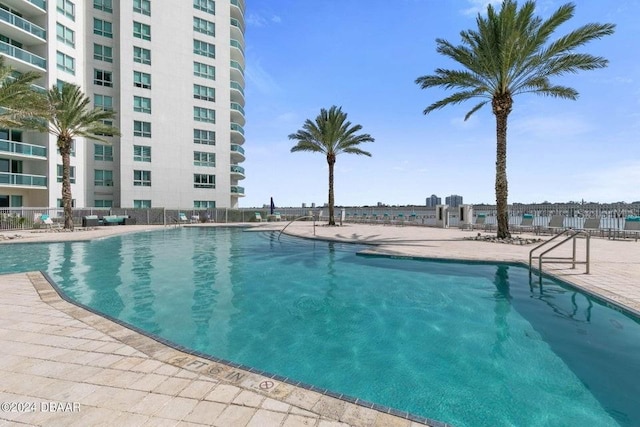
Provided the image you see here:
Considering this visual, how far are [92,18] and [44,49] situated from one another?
26.3ft

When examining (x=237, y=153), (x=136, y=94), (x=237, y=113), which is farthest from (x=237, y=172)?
(x=136, y=94)

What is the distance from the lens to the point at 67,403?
2928mm

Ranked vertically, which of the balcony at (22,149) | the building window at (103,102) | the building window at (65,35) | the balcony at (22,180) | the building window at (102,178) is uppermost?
the building window at (65,35)

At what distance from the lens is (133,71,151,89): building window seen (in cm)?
3603

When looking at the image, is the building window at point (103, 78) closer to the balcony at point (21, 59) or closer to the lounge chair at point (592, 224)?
the balcony at point (21, 59)

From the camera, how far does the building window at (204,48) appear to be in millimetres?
39719

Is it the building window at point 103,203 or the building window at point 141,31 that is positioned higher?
the building window at point 141,31

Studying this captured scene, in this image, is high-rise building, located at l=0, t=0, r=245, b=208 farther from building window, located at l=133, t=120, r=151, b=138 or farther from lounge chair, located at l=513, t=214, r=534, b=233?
lounge chair, located at l=513, t=214, r=534, b=233

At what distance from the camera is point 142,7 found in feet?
120

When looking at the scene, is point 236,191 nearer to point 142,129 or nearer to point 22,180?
point 142,129

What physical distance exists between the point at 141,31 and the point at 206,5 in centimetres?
898

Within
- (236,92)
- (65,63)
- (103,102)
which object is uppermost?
(236,92)

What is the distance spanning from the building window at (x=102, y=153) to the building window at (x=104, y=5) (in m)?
15.1

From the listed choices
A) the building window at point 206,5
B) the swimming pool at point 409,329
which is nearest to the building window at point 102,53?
the building window at point 206,5
